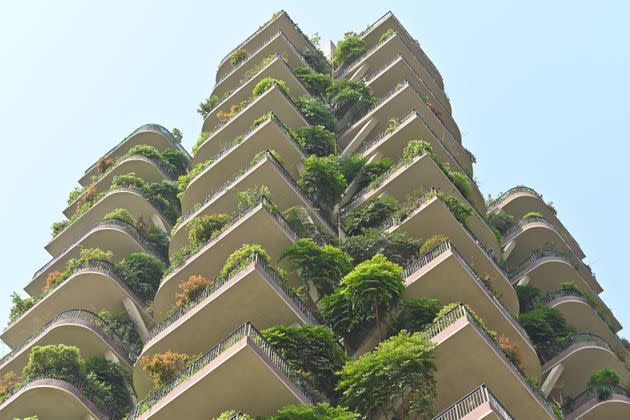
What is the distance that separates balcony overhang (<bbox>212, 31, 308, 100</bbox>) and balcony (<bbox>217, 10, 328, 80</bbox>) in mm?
2363

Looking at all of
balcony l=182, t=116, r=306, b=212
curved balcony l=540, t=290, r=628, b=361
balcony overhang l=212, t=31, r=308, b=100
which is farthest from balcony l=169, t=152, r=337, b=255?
balcony overhang l=212, t=31, r=308, b=100

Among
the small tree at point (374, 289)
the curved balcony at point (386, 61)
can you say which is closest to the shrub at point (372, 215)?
the small tree at point (374, 289)

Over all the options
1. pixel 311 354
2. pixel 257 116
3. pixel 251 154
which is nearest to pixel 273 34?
pixel 257 116

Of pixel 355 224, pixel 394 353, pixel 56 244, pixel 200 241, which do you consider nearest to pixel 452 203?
pixel 355 224

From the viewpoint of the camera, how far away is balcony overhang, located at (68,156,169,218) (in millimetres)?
49281

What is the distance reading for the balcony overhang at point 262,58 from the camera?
2012 inches

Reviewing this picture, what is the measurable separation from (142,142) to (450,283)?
29.3m

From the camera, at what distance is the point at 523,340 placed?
3097 centimetres

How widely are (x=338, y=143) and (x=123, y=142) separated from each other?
16.2 metres

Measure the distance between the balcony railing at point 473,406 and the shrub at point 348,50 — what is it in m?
33.0

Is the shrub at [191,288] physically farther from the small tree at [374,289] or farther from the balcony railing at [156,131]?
the balcony railing at [156,131]

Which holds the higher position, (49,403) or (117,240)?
(117,240)

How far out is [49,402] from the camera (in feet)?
101

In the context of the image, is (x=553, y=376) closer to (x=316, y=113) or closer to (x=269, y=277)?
(x=269, y=277)
